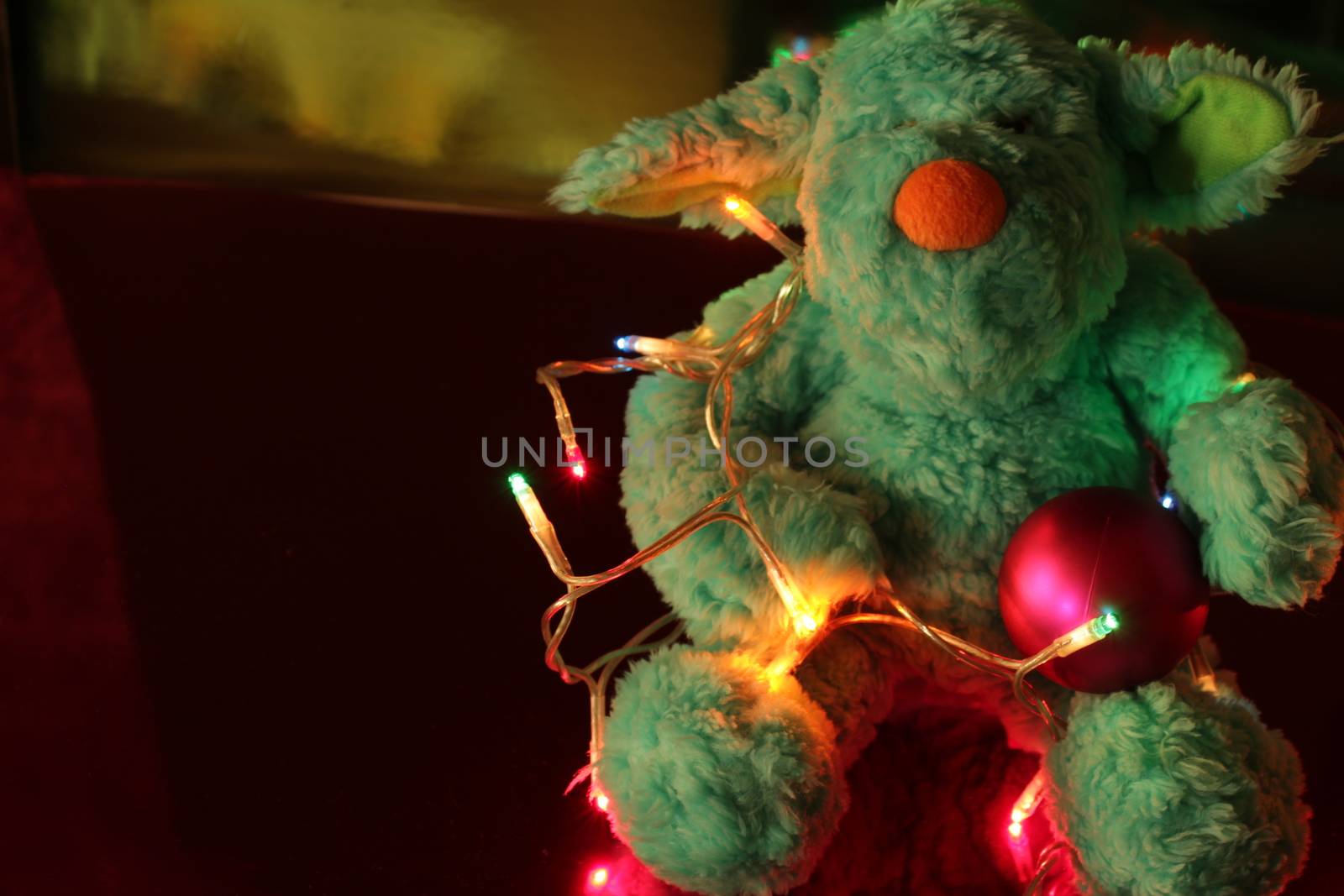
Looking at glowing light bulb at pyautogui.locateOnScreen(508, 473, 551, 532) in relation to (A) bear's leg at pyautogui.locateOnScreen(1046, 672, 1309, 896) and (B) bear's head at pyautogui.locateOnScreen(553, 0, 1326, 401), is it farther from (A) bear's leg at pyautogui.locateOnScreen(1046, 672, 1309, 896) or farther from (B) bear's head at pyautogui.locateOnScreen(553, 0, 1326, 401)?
(A) bear's leg at pyautogui.locateOnScreen(1046, 672, 1309, 896)

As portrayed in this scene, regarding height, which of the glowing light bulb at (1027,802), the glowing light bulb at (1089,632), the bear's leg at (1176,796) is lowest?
the glowing light bulb at (1027,802)

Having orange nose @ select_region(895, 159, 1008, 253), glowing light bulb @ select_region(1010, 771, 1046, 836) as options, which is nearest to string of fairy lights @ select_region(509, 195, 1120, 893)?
glowing light bulb @ select_region(1010, 771, 1046, 836)

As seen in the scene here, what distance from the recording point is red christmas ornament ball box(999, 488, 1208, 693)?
558 millimetres

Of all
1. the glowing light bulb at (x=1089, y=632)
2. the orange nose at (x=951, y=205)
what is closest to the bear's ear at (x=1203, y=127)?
the orange nose at (x=951, y=205)

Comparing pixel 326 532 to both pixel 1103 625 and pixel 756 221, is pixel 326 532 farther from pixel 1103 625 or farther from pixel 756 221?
pixel 1103 625

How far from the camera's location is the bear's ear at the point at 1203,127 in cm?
60

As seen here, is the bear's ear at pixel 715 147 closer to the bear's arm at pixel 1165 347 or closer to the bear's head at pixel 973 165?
the bear's head at pixel 973 165

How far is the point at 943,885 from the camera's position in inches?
23.0

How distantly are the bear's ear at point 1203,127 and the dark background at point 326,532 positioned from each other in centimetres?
30

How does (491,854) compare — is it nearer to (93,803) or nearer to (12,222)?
(93,803)

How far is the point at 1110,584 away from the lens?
56 cm

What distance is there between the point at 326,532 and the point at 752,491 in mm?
357

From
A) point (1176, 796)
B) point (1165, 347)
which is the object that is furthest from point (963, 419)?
point (1176, 796)

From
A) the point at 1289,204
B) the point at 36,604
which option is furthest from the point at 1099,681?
the point at 1289,204
